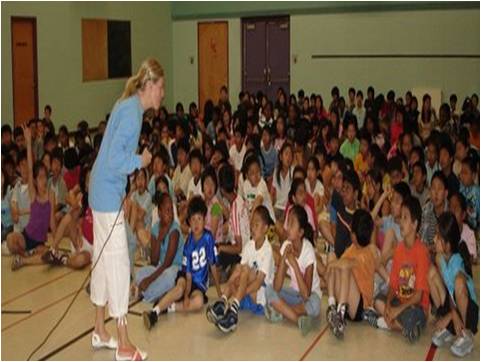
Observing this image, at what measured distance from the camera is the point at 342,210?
5402 mm

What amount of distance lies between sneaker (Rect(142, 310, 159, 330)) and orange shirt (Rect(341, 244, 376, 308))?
1.34 m

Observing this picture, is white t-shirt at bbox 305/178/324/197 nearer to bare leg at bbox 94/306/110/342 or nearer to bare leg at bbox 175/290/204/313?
bare leg at bbox 175/290/204/313

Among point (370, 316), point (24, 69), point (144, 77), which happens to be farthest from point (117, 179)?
point (24, 69)

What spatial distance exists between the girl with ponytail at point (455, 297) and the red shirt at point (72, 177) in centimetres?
430

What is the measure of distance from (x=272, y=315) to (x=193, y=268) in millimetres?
645

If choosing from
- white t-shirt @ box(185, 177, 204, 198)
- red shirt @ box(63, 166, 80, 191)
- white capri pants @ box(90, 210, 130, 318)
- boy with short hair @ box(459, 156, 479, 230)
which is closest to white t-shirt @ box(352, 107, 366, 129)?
boy with short hair @ box(459, 156, 479, 230)

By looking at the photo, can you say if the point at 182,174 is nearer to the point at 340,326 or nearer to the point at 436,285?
the point at 340,326

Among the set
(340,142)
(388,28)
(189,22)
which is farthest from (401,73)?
(340,142)

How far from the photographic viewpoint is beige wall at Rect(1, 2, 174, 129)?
36.4 feet

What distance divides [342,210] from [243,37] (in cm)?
1035

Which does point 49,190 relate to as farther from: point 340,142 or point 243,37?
point 243,37

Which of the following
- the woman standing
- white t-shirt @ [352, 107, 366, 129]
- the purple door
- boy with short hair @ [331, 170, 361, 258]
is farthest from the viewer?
the purple door

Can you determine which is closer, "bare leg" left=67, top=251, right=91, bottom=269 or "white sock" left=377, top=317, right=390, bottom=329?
"white sock" left=377, top=317, right=390, bottom=329

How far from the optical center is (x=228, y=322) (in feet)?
14.1
